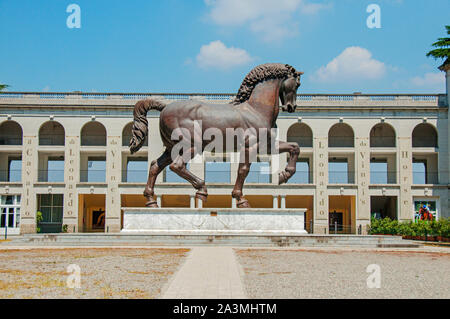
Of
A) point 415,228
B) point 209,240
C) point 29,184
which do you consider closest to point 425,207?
point 415,228

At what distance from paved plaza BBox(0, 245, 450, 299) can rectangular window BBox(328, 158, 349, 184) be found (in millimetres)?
30720

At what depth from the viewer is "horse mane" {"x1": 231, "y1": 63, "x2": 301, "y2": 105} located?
16.0m

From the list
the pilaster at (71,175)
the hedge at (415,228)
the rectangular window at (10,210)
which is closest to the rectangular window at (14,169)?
the rectangular window at (10,210)

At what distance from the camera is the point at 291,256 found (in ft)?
40.4

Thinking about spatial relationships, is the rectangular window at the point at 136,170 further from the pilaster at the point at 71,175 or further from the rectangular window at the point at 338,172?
the rectangular window at the point at 338,172

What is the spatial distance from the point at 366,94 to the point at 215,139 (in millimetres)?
30091

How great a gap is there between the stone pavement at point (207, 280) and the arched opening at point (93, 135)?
1417 inches

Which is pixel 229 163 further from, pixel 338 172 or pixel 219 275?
pixel 219 275

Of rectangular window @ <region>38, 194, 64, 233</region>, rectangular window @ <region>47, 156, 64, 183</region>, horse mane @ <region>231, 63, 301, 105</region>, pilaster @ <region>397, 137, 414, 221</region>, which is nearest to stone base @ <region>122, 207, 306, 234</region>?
horse mane @ <region>231, 63, 301, 105</region>

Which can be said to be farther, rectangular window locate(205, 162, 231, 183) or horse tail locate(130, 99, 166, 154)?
rectangular window locate(205, 162, 231, 183)

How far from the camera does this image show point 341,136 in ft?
150

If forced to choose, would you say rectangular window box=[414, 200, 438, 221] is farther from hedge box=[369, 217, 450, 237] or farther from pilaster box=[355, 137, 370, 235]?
hedge box=[369, 217, 450, 237]

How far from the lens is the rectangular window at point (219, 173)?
42.3 metres
